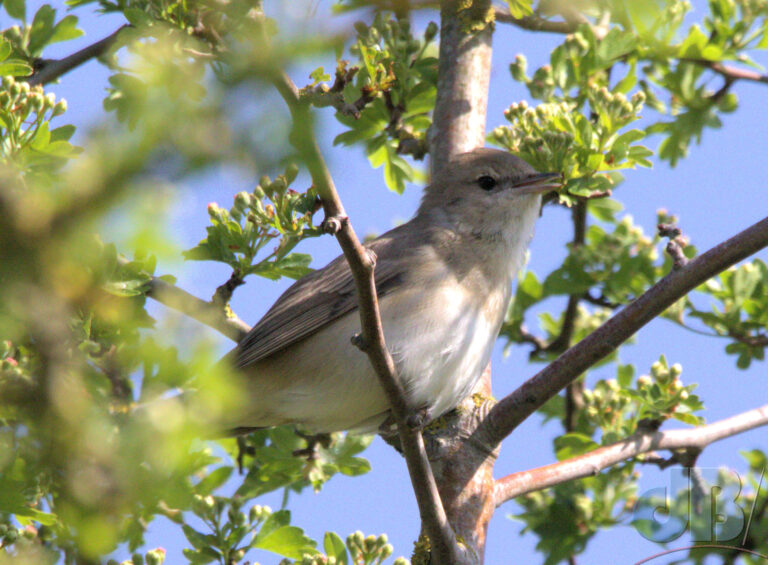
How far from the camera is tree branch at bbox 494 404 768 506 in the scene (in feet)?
13.6

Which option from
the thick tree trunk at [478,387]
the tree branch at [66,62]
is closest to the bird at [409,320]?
the thick tree trunk at [478,387]

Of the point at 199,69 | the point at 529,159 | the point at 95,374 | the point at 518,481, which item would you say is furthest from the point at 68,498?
the point at 529,159

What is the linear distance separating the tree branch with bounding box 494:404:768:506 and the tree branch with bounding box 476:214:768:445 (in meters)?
0.47

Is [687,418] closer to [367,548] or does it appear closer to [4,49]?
[367,548]

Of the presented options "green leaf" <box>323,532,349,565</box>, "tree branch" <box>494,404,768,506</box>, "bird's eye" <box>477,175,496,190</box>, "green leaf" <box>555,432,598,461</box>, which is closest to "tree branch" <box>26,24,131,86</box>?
"bird's eye" <box>477,175,496,190</box>

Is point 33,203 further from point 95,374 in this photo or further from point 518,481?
point 518,481

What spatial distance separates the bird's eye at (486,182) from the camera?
17.1ft

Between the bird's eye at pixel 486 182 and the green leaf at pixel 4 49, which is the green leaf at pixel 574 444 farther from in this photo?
the green leaf at pixel 4 49

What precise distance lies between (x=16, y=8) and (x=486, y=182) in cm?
288

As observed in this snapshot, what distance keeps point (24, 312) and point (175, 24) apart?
296 cm

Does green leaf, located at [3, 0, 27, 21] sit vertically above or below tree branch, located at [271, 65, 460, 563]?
above

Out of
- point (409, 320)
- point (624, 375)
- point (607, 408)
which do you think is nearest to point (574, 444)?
point (607, 408)

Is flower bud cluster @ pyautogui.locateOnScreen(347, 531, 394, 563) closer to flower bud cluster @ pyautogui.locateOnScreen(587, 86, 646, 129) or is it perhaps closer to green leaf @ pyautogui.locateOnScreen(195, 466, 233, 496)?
green leaf @ pyautogui.locateOnScreen(195, 466, 233, 496)

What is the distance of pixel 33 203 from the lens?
1.01 metres
